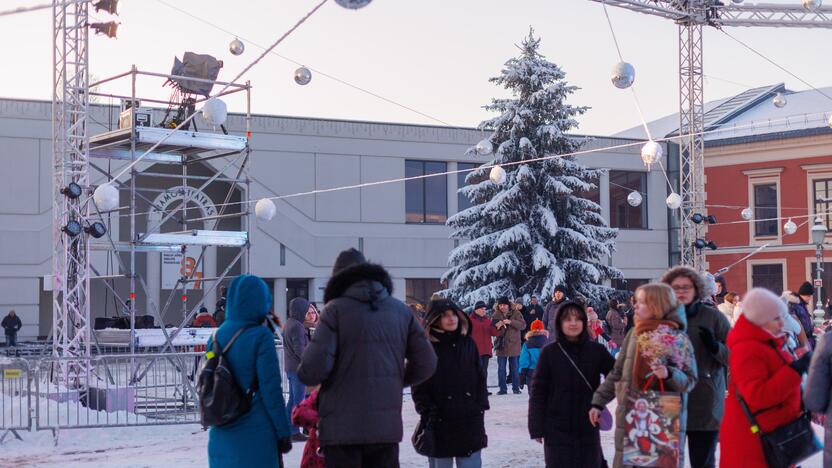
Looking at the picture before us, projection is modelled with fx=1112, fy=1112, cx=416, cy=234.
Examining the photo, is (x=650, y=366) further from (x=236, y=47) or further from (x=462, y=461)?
(x=236, y=47)

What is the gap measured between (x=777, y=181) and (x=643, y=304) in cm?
3844

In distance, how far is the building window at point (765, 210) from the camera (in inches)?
1700

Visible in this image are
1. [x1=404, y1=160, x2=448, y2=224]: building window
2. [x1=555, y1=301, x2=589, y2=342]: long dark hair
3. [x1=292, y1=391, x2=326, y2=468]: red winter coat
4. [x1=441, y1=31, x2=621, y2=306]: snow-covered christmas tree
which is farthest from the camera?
[x1=404, y1=160, x2=448, y2=224]: building window

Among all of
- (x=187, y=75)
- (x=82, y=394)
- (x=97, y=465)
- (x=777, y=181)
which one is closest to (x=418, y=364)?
(x=97, y=465)

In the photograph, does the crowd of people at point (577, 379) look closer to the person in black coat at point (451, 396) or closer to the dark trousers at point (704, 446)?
the dark trousers at point (704, 446)

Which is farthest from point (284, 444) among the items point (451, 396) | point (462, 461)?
point (462, 461)

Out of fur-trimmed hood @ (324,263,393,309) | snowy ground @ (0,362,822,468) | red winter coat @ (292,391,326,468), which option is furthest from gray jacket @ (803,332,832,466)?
snowy ground @ (0,362,822,468)

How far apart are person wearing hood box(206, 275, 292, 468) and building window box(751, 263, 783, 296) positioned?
129 feet

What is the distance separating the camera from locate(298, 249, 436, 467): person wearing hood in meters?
6.12

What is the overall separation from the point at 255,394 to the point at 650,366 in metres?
2.32

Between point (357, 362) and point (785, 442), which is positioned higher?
point (357, 362)

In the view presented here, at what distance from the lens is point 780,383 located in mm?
6242

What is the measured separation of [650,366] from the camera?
658 cm

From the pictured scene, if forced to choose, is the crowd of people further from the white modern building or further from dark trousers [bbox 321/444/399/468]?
the white modern building
